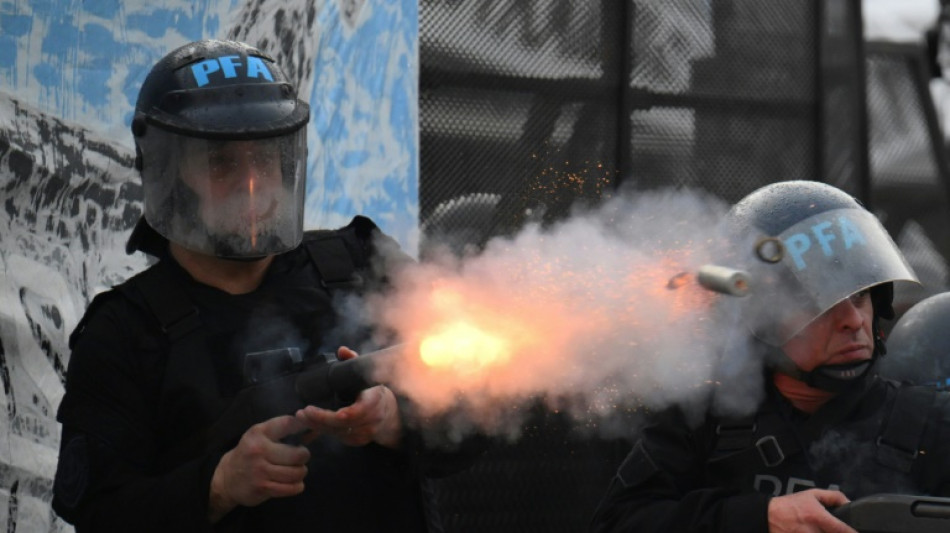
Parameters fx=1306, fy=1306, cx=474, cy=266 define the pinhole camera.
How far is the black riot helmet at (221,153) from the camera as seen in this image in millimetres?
2885

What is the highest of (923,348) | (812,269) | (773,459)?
(812,269)

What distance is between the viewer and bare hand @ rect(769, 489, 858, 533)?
107 inches

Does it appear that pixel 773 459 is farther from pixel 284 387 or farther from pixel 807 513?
pixel 284 387

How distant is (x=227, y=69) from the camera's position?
300cm

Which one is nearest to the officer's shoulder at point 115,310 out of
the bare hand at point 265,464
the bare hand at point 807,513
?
the bare hand at point 265,464

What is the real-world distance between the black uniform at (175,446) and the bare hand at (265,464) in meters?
0.09

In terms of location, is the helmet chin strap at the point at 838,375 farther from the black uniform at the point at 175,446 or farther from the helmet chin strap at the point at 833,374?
the black uniform at the point at 175,446

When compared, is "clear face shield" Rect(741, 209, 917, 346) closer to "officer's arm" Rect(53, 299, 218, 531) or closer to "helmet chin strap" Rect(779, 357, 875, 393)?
"helmet chin strap" Rect(779, 357, 875, 393)

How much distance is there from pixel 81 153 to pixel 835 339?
2401 millimetres

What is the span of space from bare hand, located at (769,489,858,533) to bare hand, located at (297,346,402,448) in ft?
2.74

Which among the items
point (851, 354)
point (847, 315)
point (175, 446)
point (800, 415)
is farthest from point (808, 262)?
point (175, 446)

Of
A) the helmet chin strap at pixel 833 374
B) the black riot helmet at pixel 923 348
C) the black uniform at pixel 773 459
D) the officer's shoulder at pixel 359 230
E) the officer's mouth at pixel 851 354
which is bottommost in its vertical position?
the black riot helmet at pixel 923 348

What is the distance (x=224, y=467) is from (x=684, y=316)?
3.77 ft

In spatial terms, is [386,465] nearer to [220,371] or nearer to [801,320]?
[220,371]
